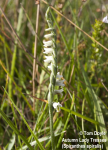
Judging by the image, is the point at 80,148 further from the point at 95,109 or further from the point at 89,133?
the point at 95,109

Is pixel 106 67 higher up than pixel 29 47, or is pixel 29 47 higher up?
pixel 29 47

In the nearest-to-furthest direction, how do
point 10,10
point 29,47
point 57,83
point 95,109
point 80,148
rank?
point 57,83 < point 80,148 < point 95,109 < point 29,47 < point 10,10

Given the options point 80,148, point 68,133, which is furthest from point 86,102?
point 80,148

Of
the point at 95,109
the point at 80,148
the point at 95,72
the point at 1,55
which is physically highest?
the point at 1,55

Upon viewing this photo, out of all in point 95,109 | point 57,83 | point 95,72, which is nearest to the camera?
point 57,83

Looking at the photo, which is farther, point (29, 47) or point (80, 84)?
point (29, 47)

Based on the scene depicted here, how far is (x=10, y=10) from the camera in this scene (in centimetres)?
299

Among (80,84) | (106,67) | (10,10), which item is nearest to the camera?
(80,84)

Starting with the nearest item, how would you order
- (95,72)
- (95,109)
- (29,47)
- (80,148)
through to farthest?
(80,148)
(95,109)
(95,72)
(29,47)

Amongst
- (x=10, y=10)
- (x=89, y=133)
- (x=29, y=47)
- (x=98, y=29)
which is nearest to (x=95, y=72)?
(x=98, y=29)

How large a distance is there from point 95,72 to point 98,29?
15.1 inches

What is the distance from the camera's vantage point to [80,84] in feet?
4.02

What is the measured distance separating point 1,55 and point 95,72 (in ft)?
4.12

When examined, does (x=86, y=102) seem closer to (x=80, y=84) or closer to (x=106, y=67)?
(x=80, y=84)
